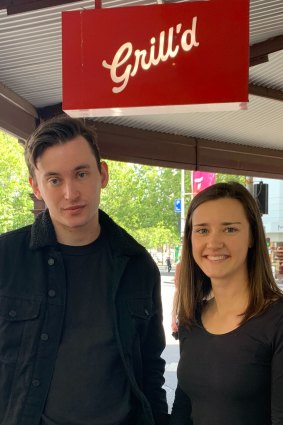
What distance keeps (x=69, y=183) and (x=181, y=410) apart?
0.85 metres

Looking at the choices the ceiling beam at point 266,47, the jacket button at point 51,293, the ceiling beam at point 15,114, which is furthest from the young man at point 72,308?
the ceiling beam at point 266,47

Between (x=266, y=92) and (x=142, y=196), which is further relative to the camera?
(x=142, y=196)

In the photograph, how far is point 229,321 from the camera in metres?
1.49

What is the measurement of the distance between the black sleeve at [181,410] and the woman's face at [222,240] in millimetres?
416

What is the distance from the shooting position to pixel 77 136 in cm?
159

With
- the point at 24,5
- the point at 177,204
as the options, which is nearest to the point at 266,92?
the point at 24,5

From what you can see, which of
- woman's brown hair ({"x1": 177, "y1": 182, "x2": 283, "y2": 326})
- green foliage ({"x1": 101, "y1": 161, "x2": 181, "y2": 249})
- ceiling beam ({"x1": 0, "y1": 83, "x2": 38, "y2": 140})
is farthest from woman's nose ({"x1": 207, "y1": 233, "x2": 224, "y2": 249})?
green foliage ({"x1": 101, "y1": 161, "x2": 181, "y2": 249})

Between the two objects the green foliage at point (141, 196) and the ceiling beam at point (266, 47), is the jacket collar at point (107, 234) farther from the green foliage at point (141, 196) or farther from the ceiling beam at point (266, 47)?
the green foliage at point (141, 196)

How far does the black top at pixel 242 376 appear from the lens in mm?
1313

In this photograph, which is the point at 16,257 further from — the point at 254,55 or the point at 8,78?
the point at 254,55

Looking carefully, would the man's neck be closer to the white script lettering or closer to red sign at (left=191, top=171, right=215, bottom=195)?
the white script lettering

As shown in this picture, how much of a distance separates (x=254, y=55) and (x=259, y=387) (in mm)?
2822

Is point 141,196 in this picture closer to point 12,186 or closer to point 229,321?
point 12,186

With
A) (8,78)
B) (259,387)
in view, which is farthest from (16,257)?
(8,78)
